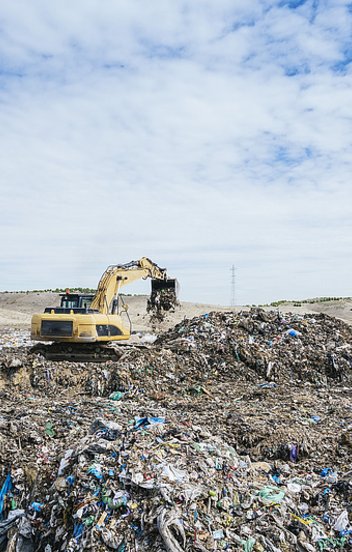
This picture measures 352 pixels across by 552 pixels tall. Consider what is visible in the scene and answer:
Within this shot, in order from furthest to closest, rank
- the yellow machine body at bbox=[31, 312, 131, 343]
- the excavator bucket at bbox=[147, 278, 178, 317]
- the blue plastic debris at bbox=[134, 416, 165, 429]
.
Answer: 1. the excavator bucket at bbox=[147, 278, 178, 317]
2. the yellow machine body at bbox=[31, 312, 131, 343]
3. the blue plastic debris at bbox=[134, 416, 165, 429]

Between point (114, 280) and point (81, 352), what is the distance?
72.3 inches

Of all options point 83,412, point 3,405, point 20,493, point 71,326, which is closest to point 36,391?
point 71,326

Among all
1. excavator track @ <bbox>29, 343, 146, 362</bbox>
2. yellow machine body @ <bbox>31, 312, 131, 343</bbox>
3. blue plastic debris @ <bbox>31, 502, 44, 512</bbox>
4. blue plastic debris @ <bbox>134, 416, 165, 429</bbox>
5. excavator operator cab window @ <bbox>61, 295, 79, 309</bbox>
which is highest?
excavator operator cab window @ <bbox>61, 295, 79, 309</bbox>

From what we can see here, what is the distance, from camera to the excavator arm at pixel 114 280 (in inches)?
464

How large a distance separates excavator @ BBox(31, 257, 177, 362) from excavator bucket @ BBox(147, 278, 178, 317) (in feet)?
3.55

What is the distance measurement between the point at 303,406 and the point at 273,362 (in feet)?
9.36

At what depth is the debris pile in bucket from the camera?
12.7ft

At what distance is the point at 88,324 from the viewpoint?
34.1ft

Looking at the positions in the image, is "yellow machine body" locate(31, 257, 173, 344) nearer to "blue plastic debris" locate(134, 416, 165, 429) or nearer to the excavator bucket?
the excavator bucket

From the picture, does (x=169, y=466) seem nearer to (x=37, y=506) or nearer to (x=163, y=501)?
(x=163, y=501)

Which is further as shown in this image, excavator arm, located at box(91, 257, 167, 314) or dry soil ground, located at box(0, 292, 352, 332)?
dry soil ground, located at box(0, 292, 352, 332)

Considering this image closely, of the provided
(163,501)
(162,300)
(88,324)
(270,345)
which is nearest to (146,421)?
(163,501)

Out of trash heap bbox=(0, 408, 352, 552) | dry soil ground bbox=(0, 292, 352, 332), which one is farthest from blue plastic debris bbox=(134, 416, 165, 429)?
dry soil ground bbox=(0, 292, 352, 332)

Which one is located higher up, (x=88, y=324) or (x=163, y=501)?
(x=88, y=324)
